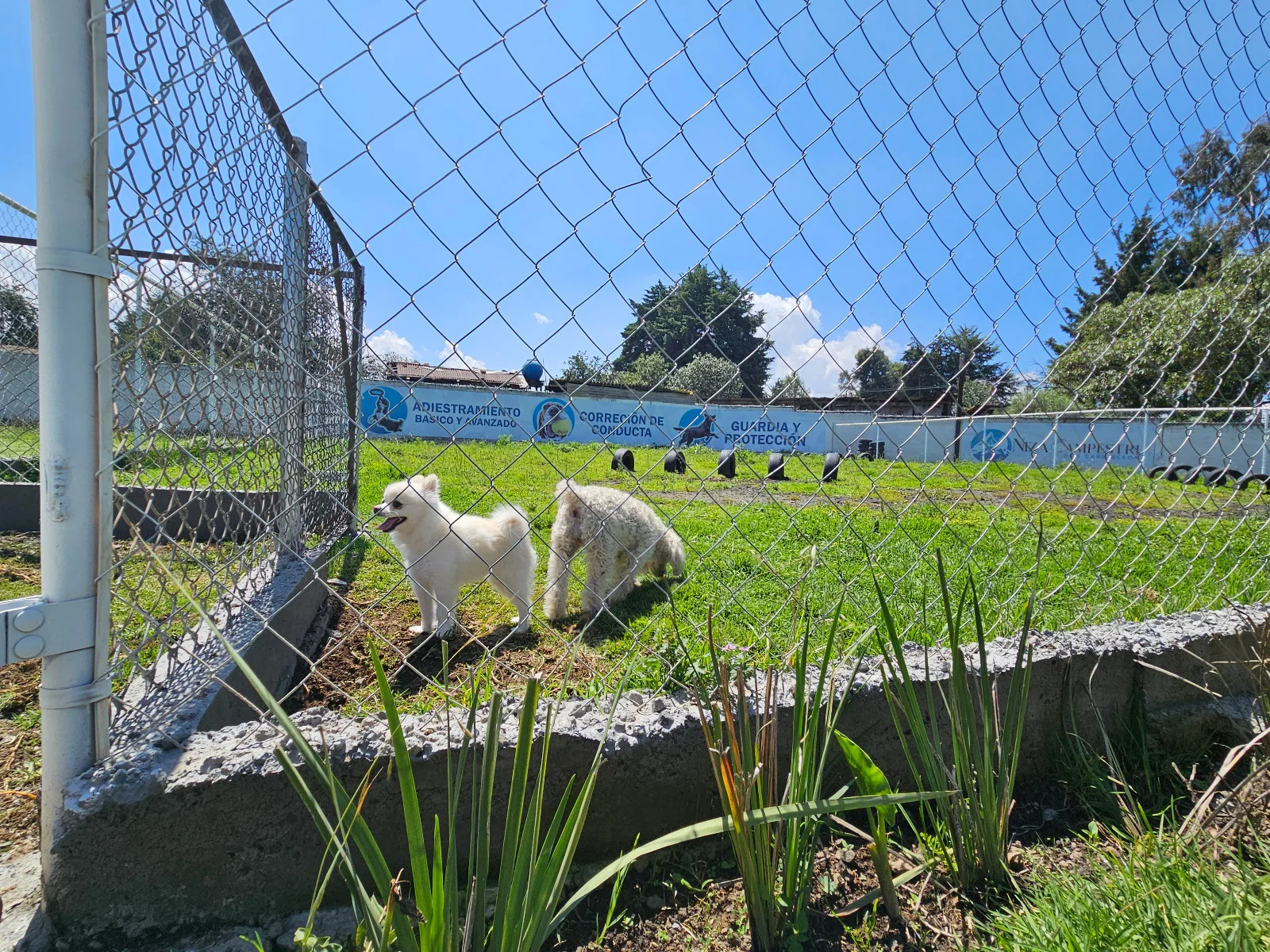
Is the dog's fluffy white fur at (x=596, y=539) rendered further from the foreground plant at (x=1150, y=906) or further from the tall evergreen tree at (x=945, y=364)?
the foreground plant at (x=1150, y=906)

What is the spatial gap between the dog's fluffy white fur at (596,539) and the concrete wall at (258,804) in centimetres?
192

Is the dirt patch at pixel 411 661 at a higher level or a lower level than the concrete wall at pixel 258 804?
lower

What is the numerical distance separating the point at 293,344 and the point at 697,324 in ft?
5.76

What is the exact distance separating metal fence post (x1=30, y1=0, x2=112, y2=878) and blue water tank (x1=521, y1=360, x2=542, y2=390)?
0.64 metres

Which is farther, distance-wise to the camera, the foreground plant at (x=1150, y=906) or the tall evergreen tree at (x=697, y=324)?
the tall evergreen tree at (x=697, y=324)

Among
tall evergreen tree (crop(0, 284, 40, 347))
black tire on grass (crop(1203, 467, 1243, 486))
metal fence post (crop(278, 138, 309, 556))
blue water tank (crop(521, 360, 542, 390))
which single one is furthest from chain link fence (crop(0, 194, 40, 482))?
black tire on grass (crop(1203, 467, 1243, 486))

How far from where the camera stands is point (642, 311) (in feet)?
4.10

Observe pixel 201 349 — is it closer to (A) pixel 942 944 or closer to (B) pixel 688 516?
(A) pixel 942 944

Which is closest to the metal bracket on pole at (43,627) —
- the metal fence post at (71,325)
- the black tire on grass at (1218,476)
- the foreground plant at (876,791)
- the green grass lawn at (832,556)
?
the metal fence post at (71,325)

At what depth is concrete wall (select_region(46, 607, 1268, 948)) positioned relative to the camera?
95 cm

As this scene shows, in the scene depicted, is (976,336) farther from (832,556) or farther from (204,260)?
(832,556)

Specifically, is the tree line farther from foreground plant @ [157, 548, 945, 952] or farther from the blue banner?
foreground plant @ [157, 548, 945, 952]

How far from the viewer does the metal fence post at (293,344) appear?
2.17 metres

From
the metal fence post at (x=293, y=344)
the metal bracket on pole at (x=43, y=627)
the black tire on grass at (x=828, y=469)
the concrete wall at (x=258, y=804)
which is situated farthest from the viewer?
the metal fence post at (x=293, y=344)
